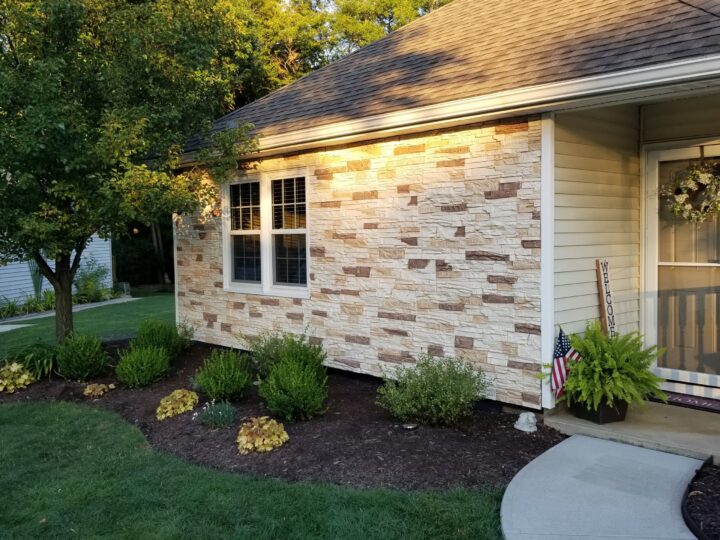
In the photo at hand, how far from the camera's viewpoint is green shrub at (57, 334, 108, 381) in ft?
23.2

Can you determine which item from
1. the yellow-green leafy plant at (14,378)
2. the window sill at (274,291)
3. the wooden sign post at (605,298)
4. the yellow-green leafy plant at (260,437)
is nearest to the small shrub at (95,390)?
the yellow-green leafy plant at (14,378)

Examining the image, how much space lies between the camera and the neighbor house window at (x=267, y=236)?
7.32m

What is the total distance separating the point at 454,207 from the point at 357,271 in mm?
1389

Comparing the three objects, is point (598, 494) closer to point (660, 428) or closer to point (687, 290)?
point (660, 428)

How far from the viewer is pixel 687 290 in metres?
5.49

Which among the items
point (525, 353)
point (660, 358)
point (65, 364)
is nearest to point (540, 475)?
point (525, 353)

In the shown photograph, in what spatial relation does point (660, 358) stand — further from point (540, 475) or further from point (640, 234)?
point (540, 475)

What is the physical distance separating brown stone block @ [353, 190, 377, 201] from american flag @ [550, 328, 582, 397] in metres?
2.33

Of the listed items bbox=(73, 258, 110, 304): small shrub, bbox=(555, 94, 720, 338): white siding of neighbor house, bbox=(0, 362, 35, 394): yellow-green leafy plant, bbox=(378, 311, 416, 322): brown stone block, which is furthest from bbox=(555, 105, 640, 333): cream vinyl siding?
bbox=(73, 258, 110, 304): small shrub

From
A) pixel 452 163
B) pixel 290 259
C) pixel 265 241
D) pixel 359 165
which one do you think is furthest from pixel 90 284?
pixel 452 163

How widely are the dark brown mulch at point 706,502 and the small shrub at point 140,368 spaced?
527 cm

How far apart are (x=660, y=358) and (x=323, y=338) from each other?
3.37 m

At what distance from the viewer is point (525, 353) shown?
513cm

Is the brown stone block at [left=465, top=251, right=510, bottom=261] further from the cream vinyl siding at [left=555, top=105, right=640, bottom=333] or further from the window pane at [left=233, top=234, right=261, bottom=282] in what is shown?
the window pane at [left=233, top=234, right=261, bottom=282]
